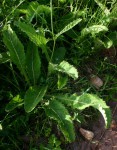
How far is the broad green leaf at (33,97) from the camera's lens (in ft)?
7.41

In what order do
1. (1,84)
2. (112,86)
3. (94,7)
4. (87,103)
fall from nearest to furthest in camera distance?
(87,103) < (1,84) < (112,86) < (94,7)

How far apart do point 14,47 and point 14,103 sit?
0.37 m

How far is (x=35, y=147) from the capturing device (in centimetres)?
234

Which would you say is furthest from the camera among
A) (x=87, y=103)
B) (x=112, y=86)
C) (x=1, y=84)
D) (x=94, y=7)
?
(x=94, y=7)

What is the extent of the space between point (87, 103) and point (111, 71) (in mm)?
583

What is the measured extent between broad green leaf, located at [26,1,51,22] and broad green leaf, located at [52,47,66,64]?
30cm

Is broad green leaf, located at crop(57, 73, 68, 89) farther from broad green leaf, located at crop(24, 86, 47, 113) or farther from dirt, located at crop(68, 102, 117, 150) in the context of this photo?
dirt, located at crop(68, 102, 117, 150)

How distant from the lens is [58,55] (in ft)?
8.48

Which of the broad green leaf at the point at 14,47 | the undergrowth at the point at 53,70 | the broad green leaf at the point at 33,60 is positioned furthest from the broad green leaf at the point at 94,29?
the broad green leaf at the point at 14,47

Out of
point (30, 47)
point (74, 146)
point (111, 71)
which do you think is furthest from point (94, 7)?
point (74, 146)

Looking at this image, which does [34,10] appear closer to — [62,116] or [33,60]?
[33,60]

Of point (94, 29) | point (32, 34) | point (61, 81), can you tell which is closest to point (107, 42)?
point (94, 29)

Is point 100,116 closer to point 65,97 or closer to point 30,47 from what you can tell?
point 65,97

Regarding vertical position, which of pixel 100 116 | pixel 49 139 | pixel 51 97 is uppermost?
pixel 51 97
